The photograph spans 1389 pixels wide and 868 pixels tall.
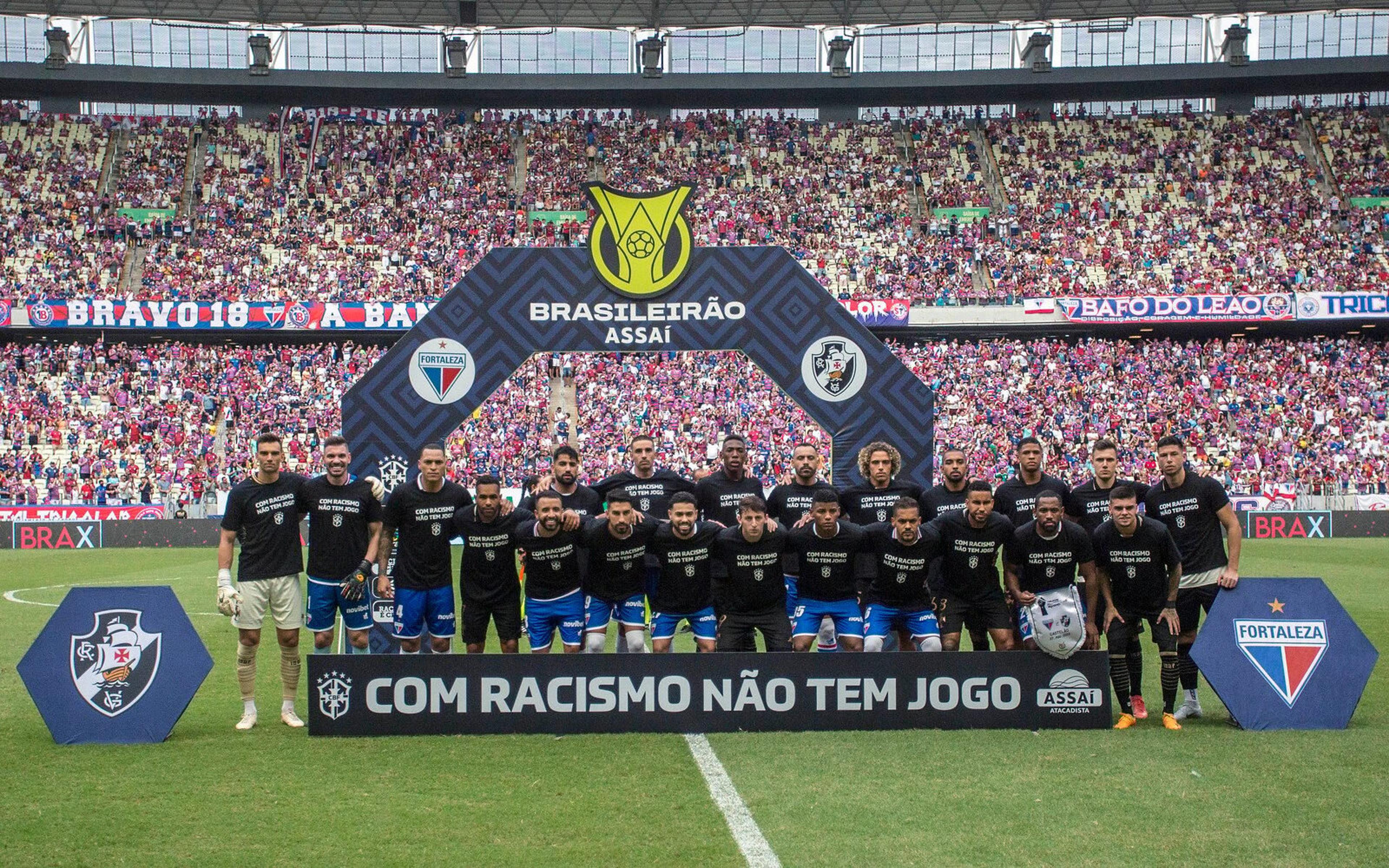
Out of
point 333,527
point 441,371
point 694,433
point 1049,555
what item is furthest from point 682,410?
point 1049,555

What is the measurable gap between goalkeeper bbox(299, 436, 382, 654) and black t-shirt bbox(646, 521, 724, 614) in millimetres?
2227

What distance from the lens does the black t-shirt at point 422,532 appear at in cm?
1005

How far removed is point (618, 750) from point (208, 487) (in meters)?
30.5

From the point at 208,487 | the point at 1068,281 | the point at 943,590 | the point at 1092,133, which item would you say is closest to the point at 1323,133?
the point at 1092,133

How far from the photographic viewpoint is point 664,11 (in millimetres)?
47500

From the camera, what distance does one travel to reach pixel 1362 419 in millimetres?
39656

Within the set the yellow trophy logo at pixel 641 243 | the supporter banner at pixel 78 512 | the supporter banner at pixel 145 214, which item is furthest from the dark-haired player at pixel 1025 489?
the supporter banner at pixel 145 214

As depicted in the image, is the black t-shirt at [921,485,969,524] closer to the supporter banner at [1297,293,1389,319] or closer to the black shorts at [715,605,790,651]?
the black shorts at [715,605,790,651]

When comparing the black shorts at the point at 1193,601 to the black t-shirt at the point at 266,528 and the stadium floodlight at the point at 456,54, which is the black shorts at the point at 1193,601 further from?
the stadium floodlight at the point at 456,54

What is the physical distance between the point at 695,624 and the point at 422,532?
2291 millimetres

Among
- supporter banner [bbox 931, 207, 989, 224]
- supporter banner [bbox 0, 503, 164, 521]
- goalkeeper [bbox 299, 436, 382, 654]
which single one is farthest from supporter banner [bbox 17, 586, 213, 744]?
supporter banner [bbox 931, 207, 989, 224]

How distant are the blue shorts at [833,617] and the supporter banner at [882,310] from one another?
33.7 meters

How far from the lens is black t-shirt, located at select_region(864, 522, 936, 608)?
9.70m

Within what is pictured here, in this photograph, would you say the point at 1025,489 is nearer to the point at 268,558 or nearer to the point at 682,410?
the point at 268,558
